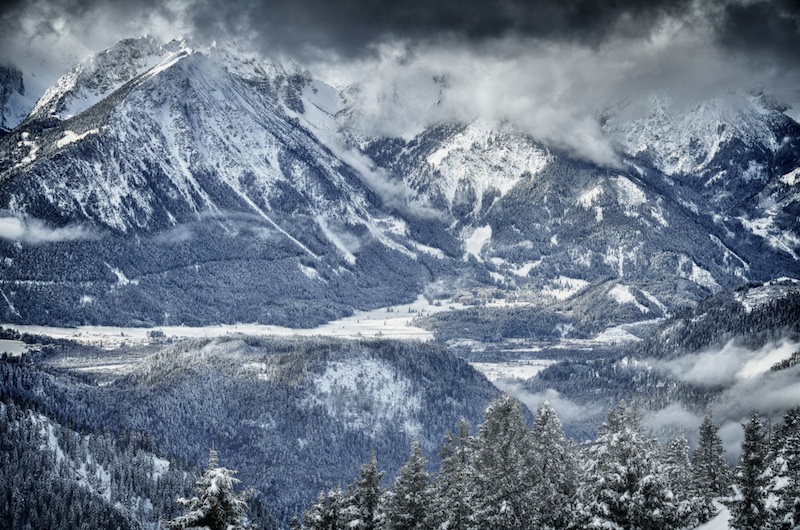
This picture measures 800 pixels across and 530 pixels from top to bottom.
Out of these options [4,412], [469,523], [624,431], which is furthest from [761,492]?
[4,412]

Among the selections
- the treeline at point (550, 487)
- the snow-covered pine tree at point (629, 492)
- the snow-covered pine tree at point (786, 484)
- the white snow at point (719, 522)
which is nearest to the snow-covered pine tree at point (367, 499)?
the treeline at point (550, 487)

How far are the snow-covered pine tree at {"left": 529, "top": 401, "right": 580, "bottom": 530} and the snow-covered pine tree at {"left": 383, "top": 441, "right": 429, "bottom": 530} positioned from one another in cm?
920

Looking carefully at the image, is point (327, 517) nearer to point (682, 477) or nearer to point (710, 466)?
point (682, 477)

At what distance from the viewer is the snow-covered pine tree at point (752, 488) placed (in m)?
76.1

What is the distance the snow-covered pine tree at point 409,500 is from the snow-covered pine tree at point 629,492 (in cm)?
1404

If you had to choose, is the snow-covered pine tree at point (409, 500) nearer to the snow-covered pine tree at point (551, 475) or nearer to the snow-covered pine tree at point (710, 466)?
the snow-covered pine tree at point (551, 475)

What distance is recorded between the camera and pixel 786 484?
75.8 m

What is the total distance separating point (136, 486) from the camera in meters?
196

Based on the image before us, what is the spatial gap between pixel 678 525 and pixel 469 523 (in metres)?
16.3

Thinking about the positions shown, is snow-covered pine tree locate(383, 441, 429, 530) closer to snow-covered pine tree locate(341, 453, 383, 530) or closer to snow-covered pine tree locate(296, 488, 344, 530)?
snow-covered pine tree locate(341, 453, 383, 530)

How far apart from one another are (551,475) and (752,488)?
17.1 m

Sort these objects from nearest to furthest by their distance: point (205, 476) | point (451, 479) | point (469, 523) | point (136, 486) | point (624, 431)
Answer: point (205, 476), point (624, 431), point (469, 523), point (451, 479), point (136, 486)

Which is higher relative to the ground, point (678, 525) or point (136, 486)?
point (136, 486)

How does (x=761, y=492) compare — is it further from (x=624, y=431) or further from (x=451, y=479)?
(x=451, y=479)
